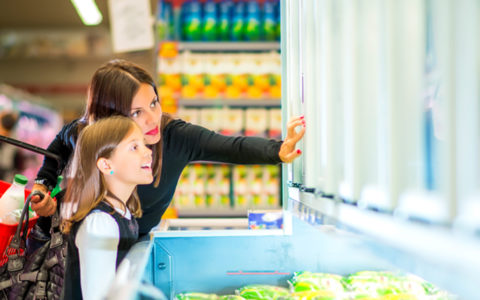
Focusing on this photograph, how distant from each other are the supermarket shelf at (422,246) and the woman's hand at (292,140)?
41 centimetres

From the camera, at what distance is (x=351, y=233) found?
3.00ft

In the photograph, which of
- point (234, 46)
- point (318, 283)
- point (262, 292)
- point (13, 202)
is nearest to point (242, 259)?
point (262, 292)

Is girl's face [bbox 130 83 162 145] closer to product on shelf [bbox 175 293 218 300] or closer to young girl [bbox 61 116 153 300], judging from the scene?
young girl [bbox 61 116 153 300]

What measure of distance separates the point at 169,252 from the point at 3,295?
1.97ft

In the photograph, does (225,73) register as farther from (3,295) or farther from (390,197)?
(390,197)

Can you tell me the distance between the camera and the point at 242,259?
173 cm

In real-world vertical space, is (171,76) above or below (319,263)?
above

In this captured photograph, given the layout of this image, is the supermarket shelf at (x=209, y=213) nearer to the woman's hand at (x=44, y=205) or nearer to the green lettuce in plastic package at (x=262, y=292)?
the woman's hand at (x=44, y=205)

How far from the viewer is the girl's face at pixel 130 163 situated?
1553 millimetres

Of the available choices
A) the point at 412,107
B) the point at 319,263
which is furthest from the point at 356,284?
the point at 412,107

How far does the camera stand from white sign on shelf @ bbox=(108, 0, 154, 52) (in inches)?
136

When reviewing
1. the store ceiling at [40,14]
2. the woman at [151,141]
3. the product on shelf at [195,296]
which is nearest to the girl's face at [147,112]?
the woman at [151,141]

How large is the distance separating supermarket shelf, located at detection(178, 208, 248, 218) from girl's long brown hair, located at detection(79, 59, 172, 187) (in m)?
2.62

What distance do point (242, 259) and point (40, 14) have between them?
30.0ft
